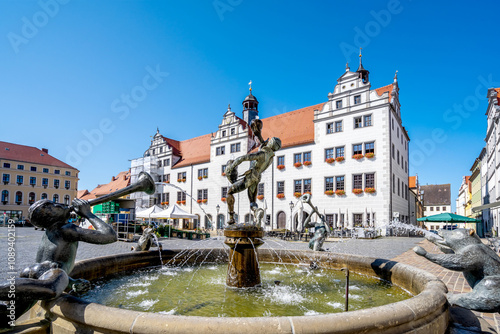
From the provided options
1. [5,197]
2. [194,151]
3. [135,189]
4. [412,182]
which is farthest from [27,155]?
[412,182]

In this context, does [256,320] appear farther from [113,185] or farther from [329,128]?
[113,185]

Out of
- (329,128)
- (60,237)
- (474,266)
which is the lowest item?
(474,266)

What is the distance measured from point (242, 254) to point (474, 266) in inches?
131

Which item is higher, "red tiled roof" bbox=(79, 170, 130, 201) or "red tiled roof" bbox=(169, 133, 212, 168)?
"red tiled roof" bbox=(169, 133, 212, 168)

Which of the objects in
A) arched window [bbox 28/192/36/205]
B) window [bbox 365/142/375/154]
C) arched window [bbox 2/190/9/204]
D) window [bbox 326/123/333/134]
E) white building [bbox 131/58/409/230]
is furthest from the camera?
arched window [bbox 28/192/36/205]

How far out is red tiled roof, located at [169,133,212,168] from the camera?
Result: 40125mm

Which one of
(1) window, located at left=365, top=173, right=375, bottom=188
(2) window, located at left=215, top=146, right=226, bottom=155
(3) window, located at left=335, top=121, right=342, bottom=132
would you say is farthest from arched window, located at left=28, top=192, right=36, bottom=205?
(1) window, located at left=365, top=173, right=375, bottom=188

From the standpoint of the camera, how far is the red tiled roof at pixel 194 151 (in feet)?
132

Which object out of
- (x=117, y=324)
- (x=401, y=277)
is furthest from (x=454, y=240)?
(x=117, y=324)

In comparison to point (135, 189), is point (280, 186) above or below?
above

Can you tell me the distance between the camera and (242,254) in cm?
525

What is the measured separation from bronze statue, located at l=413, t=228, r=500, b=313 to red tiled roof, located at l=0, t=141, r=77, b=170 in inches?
2716

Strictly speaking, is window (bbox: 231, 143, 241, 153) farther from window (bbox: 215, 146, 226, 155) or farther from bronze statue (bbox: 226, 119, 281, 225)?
bronze statue (bbox: 226, 119, 281, 225)

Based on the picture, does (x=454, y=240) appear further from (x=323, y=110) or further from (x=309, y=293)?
(x=323, y=110)
